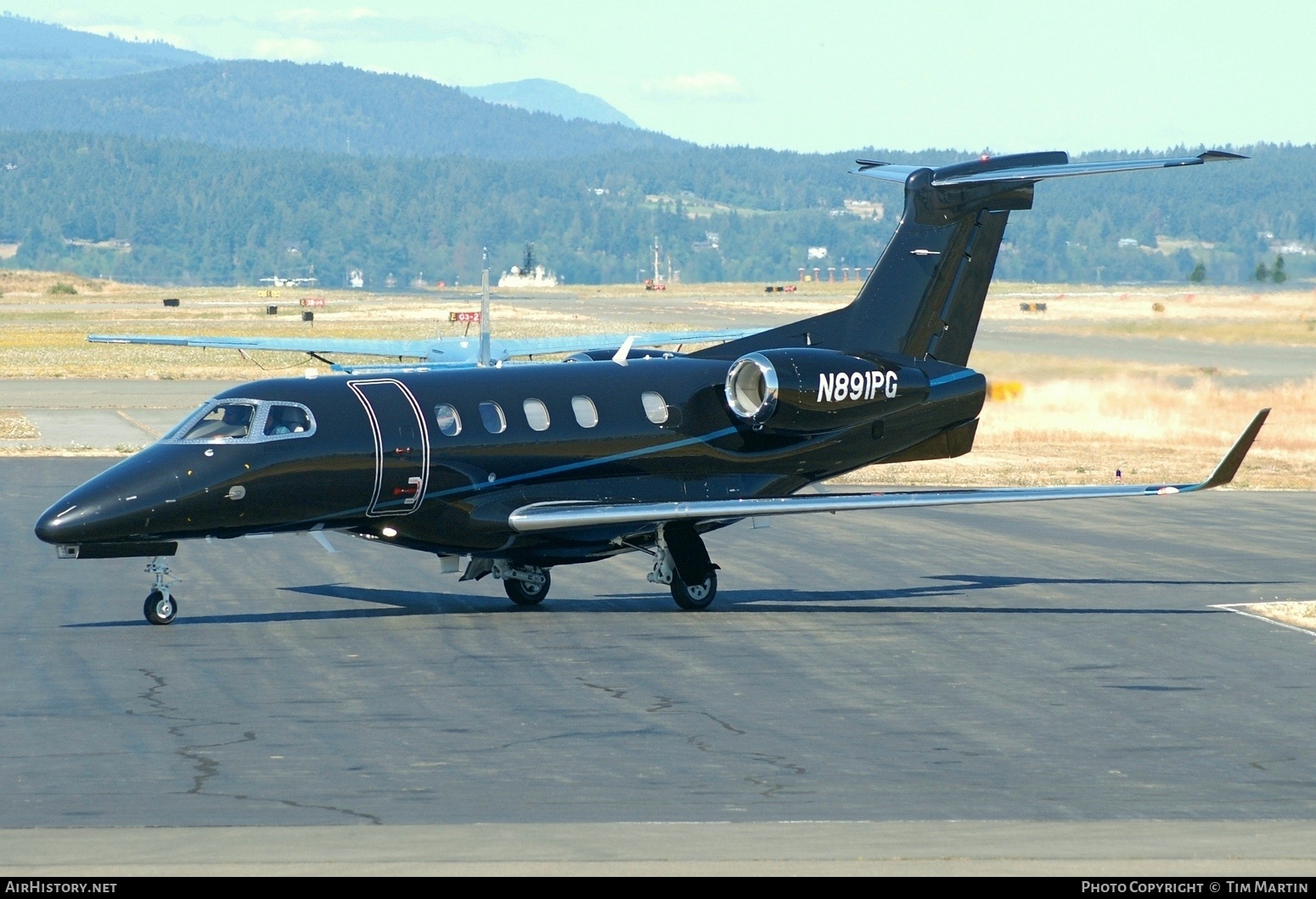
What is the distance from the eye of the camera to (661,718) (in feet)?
57.9

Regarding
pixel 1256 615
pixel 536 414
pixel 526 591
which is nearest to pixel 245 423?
pixel 536 414

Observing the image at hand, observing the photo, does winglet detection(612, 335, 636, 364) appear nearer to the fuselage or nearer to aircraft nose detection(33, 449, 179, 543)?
the fuselage

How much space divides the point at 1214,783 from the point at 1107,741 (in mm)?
1795

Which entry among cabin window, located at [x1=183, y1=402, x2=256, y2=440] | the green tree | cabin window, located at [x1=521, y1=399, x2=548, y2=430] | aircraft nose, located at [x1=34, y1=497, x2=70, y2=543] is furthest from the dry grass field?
aircraft nose, located at [x1=34, y1=497, x2=70, y2=543]

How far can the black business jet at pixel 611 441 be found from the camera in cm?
2239

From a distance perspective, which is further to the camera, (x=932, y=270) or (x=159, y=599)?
(x=932, y=270)

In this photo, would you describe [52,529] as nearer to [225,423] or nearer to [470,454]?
[225,423]

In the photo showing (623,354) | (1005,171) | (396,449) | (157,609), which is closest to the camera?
(157,609)

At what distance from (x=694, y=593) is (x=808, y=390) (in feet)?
10.9

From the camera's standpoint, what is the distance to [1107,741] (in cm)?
1684

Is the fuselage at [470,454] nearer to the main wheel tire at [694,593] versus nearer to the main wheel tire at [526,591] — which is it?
the main wheel tire at [526,591]

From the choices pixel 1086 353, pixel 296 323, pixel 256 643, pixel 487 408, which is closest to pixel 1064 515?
pixel 487 408

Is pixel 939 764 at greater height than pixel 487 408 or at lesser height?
lesser
